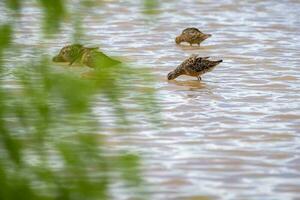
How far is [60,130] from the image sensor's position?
2344mm

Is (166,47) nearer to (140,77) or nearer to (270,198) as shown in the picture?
(270,198)

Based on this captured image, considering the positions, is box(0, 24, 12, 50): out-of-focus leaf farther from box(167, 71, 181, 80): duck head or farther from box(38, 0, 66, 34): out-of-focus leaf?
box(167, 71, 181, 80): duck head

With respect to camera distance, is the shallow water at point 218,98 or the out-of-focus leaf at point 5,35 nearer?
the out-of-focus leaf at point 5,35

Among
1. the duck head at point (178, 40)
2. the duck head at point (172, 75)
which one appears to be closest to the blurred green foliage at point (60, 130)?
the duck head at point (172, 75)

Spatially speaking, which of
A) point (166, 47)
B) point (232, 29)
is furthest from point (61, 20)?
point (232, 29)

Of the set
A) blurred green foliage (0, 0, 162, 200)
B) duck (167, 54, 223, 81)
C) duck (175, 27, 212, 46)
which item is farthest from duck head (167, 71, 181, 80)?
blurred green foliage (0, 0, 162, 200)

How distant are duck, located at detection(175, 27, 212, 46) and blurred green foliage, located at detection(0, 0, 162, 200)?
37.6ft

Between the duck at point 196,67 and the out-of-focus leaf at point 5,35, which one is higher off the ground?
the out-of-focus leaf at point 5,35

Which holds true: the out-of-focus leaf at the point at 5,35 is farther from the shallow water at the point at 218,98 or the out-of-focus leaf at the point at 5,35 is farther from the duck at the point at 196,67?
the duck at the point at 196,67

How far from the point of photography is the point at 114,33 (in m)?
14.7

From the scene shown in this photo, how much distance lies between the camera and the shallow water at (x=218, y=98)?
21.4ft

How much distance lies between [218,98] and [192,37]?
365 centimetres

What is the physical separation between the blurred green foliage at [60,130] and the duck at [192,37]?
37.6ft

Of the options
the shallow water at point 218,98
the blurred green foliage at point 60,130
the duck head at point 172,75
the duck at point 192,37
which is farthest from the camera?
the duck at point 192,37
